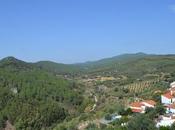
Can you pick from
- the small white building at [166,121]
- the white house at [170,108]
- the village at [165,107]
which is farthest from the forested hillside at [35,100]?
the small white building at [166,121]

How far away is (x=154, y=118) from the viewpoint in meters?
51.3

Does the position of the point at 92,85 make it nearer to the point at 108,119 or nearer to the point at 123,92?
the point at 123,92

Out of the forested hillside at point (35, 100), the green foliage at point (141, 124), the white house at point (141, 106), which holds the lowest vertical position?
the forested hillside at point (35, 100)

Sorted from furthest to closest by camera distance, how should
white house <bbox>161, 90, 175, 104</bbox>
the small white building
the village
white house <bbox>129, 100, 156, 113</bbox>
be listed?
white house <bbox>161, 90, 175, 104</bbox> < white house <bbox>129, 100, 156, 113</bbox> < the village < the small white building

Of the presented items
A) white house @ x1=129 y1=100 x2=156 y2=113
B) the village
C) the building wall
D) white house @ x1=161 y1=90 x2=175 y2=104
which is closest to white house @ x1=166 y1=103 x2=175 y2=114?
the village

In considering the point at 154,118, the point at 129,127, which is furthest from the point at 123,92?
the point at 129,127

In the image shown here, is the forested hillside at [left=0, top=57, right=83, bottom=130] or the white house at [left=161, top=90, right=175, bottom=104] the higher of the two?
the white house at [left=161, top=90, right=175, bottom=104]

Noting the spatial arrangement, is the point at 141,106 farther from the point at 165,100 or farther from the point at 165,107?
the point at 165,100

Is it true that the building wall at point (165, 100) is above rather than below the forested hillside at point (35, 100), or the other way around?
above

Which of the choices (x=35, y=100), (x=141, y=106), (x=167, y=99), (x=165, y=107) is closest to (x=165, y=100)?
(x=167, y=99)

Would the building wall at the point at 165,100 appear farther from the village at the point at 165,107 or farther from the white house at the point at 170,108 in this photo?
the white house at the point at 170,108

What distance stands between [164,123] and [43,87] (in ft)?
221

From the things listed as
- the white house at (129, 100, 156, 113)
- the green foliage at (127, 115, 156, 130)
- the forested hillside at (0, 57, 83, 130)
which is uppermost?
the green foliage at (127, 115, 156, 130)

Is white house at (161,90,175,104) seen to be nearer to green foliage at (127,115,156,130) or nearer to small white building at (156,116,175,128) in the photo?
small white building at (156,116,175,128)
